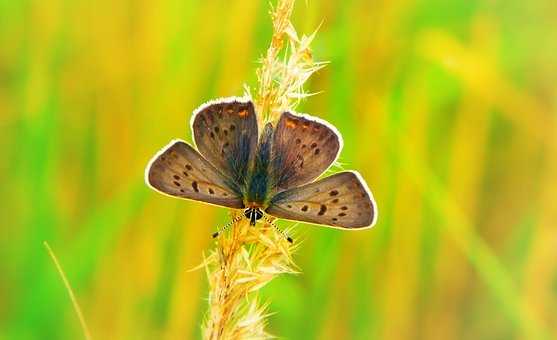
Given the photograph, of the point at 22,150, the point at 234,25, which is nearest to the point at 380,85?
the point at 234,25

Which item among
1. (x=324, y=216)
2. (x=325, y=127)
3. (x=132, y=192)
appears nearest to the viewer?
(x=324, y=216)

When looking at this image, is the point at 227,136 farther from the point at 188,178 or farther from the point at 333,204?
the point at 333,204

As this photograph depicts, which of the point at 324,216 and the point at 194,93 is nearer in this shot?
the point at 324,216

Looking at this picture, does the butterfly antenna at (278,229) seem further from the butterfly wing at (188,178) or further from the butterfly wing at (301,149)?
the butterfly wing at (301,149)

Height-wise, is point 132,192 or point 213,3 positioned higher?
point 213,3

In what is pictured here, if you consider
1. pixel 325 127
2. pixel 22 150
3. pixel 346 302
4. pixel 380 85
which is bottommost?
pixel 346 302

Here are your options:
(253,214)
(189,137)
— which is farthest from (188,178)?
(189,137)

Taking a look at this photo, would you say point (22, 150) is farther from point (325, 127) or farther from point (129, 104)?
point (325, 127)
